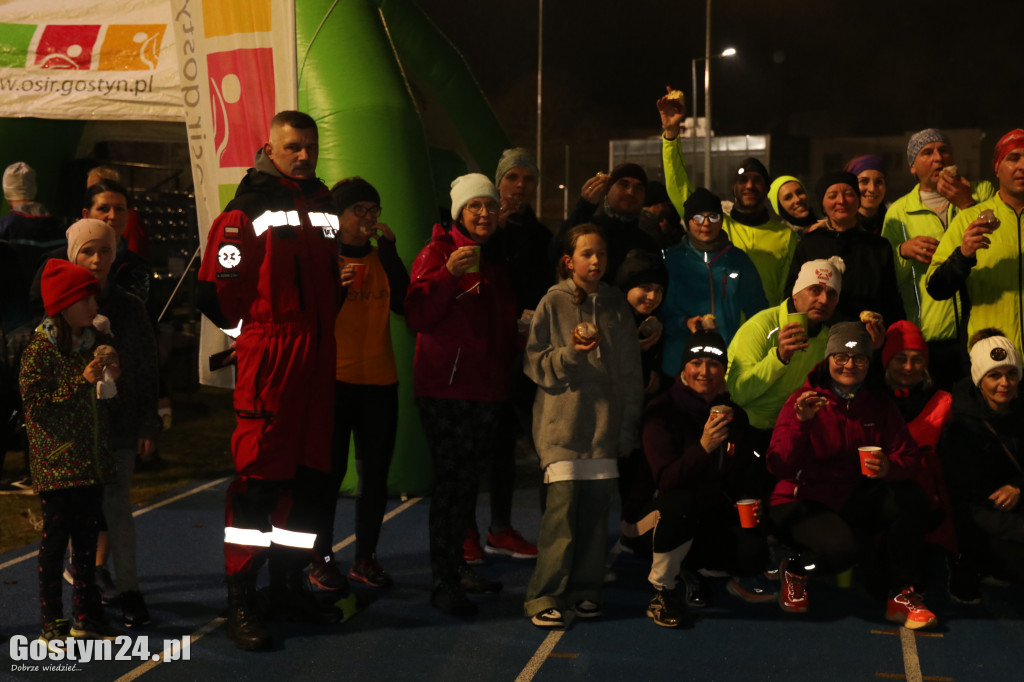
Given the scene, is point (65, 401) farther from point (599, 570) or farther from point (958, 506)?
point (958, 506)

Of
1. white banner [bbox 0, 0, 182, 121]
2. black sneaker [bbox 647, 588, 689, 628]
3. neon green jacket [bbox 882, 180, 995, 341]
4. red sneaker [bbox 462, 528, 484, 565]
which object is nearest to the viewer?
black sneaker [bbox 647, 588, 689, 628]

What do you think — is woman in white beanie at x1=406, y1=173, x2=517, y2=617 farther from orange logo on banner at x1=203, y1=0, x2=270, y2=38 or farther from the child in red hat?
orange logo on banner at x1=203, y1=0, x2=270, y2=38

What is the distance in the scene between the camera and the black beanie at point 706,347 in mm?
5086

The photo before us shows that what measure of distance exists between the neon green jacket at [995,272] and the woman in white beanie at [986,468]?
1.04 feet

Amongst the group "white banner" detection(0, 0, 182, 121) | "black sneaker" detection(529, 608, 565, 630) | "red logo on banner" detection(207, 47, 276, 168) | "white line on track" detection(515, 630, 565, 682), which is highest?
"white banner" detection(0, 0, 182, 121)

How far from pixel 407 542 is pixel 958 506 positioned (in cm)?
302

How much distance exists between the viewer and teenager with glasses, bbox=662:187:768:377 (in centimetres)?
562

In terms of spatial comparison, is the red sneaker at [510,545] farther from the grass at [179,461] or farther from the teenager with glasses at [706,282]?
the grass at [179,461]

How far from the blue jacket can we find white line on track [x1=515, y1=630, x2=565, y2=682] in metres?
1.54

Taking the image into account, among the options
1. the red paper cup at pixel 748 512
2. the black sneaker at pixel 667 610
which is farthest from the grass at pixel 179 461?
the red paper cup at pixel 748 512

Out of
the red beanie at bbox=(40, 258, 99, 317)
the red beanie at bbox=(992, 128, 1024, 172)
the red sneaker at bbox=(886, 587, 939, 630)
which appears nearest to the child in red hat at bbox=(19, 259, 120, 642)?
the red beanie at bbox=(40, 258, 99, 317)

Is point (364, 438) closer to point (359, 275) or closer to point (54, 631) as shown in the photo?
point (359, 275)

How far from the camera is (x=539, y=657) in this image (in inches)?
181

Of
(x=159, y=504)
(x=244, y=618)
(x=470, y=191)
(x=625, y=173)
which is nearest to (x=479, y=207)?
(x=470, y=191)
